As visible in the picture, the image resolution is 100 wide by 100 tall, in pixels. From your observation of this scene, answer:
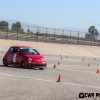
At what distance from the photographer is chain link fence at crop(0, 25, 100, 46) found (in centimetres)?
7088

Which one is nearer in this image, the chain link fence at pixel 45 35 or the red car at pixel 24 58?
the red car at pixel 24 58

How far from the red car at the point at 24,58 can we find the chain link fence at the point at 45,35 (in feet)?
131

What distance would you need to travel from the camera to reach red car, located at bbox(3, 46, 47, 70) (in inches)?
997

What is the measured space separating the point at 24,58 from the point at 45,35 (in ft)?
180

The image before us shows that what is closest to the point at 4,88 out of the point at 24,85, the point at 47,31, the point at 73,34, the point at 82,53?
the point at 24,85

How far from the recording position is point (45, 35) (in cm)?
8031

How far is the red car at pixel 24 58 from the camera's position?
2533cm

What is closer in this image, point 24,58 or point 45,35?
point 24,58

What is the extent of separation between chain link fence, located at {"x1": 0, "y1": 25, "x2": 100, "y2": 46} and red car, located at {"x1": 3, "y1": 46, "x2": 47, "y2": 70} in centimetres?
4002

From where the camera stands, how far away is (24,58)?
2559 centimetres

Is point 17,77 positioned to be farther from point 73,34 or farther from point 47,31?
point 73,34

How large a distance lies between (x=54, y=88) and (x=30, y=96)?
2517 mm

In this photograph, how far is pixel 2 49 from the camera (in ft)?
183

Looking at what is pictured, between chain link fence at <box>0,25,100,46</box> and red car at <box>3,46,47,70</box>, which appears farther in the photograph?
chain link fence at <box>0,25,100,46</box>
